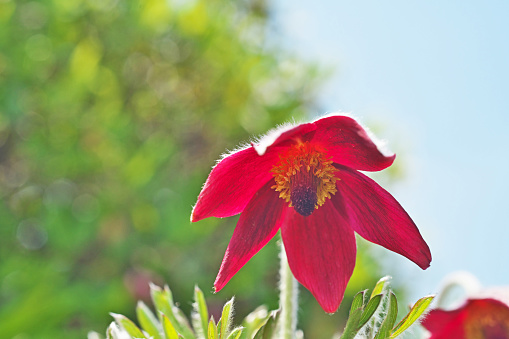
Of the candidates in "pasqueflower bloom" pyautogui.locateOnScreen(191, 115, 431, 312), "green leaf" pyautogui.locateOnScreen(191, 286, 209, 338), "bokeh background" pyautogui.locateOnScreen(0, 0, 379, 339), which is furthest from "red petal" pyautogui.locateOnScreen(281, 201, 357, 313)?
"bokeh background" pyautogui.locateOnScreen(0, 0, 379, 339)

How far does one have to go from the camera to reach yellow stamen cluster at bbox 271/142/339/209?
47cm

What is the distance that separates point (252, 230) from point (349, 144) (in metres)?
0.11

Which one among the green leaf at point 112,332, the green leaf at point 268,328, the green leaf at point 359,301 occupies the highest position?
the green leaf at point 112,332

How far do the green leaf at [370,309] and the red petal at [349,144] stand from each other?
4.0 inches

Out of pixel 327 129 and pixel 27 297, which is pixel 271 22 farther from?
pixel 327 129

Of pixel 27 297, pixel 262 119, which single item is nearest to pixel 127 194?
pixel 27 297

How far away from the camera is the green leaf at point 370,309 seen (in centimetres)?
37

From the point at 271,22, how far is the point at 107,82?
137 centimetres

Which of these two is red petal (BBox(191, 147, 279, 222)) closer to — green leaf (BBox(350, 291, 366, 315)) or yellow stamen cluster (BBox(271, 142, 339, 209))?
yellow stamen cluster (BBox(271, 142, 339, 209))

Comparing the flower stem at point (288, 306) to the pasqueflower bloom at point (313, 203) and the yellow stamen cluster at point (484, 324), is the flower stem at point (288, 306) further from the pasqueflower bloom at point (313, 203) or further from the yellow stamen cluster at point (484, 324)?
the yellow stamen cluster at point (484, 324)

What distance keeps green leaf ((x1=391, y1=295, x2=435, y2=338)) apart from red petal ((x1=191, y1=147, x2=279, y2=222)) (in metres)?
0.17

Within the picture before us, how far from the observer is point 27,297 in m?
1.60

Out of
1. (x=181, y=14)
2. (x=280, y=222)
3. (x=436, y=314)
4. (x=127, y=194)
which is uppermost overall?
(x=181, y=14)

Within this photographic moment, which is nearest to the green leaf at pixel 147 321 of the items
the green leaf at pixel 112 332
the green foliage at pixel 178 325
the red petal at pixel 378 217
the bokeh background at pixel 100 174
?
the green foliage at pixel 178 325
